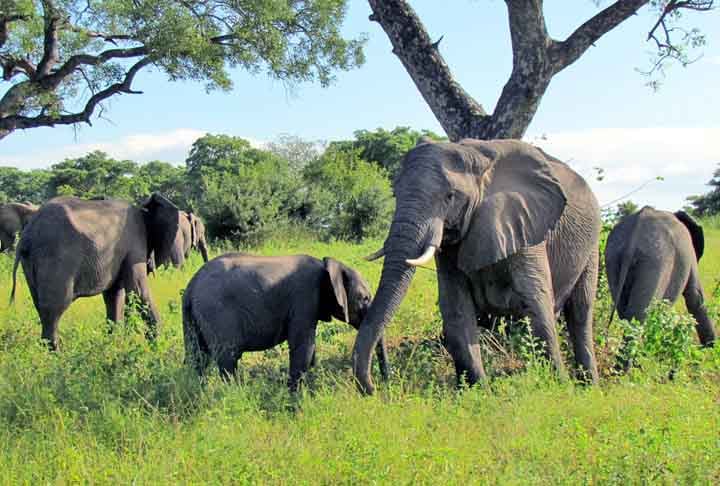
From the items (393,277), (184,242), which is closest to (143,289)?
(393,277)

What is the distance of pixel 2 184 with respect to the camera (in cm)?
6278

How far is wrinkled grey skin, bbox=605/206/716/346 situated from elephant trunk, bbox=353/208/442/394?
A: 2747 mm

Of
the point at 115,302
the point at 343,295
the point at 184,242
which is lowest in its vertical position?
the point at 184,242

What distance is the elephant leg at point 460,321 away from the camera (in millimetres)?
5984

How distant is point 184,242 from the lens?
14977 mm

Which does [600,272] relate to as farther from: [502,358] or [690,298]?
[502,358]

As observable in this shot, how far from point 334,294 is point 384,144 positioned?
46469 millimetres

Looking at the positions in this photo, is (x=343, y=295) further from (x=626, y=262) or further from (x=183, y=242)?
(x=183, y=242)

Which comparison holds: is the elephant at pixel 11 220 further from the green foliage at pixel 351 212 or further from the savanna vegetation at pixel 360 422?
the savanna vegetation at pixel 360 422

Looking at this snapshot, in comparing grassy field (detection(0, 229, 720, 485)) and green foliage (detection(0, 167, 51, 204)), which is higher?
grassy field (detection(0, 229, 720, 485))

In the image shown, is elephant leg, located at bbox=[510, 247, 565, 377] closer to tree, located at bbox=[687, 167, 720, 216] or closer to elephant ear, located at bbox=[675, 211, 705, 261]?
elephant ear, located at bbox=[675, 211, 705, 261]

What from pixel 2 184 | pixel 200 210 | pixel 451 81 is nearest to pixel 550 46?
pixel 451 81

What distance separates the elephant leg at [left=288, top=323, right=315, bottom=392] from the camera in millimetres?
6602

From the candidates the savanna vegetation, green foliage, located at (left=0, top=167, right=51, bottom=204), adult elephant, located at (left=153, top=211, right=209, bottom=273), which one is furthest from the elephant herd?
green foliage, located at (left=0, top=167, right=51, bottom=204)
